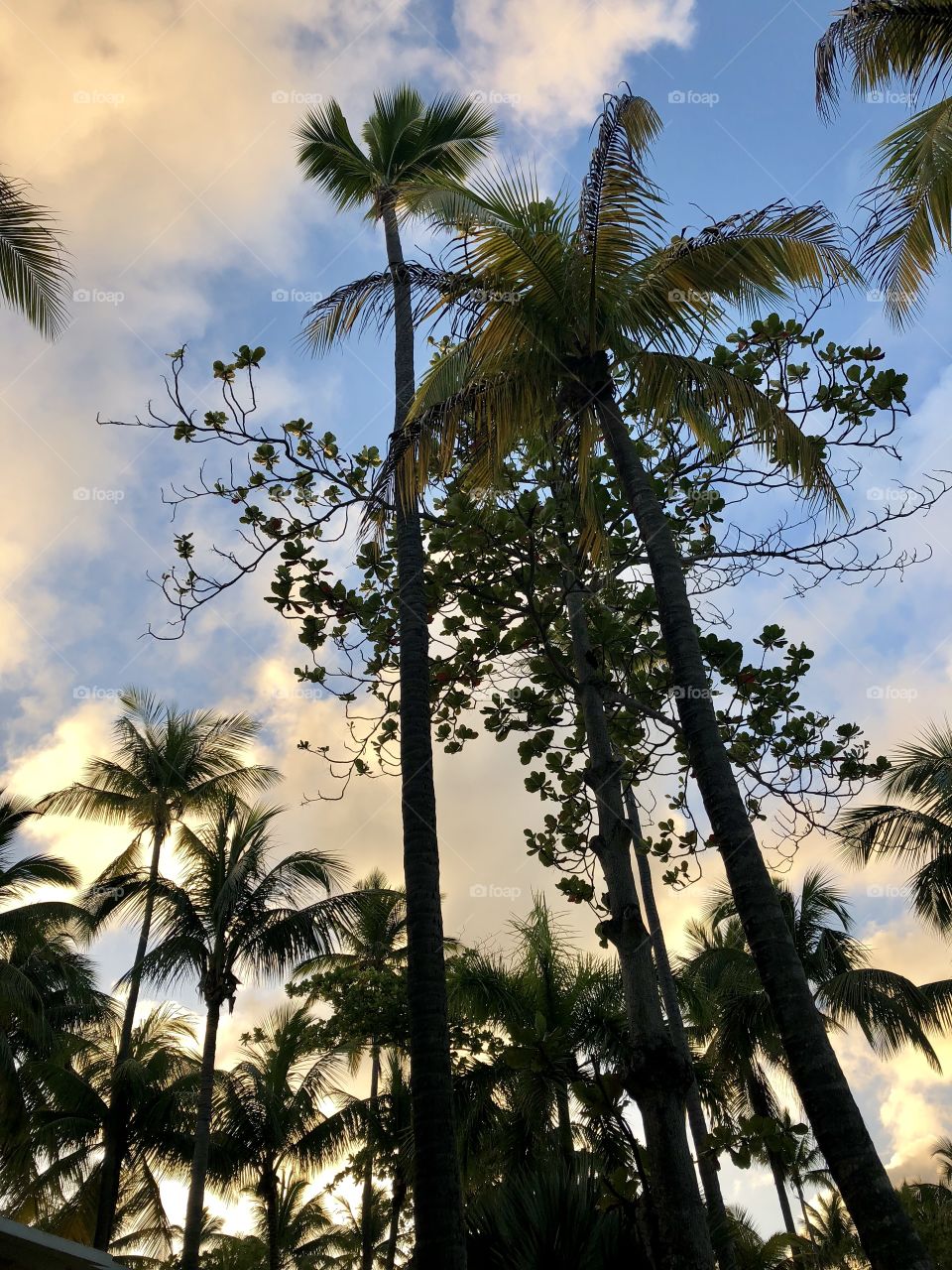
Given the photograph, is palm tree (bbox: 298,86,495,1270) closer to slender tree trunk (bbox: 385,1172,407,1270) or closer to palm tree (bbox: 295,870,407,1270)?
palm tree (bbox: 295,870,407,1270)

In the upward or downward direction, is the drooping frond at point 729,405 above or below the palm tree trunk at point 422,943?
above

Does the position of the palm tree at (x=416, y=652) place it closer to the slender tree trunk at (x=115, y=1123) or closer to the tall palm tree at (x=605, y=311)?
the tall palm tree at (x=605, y=311)

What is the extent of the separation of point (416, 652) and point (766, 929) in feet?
13.5

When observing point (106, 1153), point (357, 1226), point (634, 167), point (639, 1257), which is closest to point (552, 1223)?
point (639, 1257)

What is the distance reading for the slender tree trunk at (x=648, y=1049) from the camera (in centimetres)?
566

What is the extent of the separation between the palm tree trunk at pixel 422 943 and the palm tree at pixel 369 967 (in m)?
9.96

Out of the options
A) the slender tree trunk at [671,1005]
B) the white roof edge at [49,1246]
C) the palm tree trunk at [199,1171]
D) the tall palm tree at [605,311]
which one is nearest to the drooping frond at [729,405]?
the tall palm tree at [605,311]

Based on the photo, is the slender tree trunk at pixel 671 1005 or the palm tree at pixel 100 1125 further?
the palm tree at pixel 100 1125

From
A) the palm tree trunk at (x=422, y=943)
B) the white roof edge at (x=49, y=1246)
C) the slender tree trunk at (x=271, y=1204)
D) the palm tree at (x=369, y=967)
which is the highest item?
the palm tree at (x=369, y=967)

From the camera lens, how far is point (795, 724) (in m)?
7.52

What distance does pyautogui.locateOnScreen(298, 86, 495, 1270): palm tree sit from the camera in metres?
5.82

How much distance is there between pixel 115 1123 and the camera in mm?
18906

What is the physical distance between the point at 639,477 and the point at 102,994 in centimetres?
2247

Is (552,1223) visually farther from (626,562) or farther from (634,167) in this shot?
(634,167)
